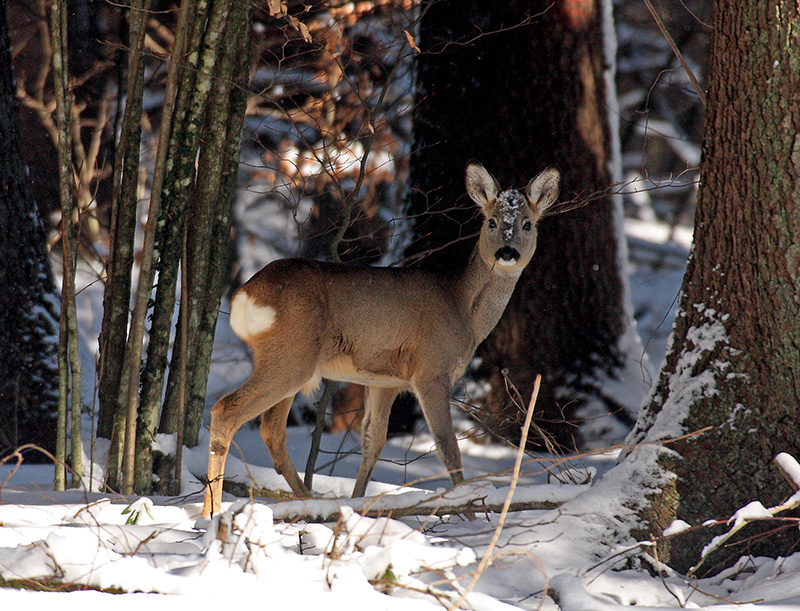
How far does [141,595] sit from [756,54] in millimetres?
2934

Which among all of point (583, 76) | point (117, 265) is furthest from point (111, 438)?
point (583, 76)

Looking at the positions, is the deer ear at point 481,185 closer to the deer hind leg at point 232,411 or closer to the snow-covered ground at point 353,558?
the deer hind leg at point 232,411

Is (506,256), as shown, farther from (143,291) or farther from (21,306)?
(21,306)

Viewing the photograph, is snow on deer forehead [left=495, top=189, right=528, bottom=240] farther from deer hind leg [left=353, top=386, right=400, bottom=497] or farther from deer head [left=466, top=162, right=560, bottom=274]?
deer hind leg [left=353, top=386, right=400, bottom=497]

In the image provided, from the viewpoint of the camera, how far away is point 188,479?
482 centimetres

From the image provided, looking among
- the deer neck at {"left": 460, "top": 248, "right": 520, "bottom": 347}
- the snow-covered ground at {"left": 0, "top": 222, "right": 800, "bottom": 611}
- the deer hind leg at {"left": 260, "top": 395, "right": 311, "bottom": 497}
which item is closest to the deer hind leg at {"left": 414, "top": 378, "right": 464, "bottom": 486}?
the deer neck at {"left": 460, "top": 248, "right": 520, "bottom": 347}

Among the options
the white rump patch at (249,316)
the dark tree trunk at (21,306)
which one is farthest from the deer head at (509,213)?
the dark tree trunk at (21,306)

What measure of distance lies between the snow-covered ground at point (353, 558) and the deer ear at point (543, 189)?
1729 millimetres

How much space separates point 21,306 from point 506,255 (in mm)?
3616

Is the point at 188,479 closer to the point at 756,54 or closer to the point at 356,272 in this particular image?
the point at 356,272

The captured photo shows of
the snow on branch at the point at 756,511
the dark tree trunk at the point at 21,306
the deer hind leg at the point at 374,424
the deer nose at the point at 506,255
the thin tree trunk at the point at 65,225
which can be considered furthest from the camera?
the dark tree trunk at the point at 21,306

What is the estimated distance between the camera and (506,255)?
15.2ft

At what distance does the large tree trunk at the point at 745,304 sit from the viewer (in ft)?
10.4

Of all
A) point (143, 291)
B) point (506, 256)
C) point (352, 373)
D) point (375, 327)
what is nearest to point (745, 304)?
point (506, 256)
